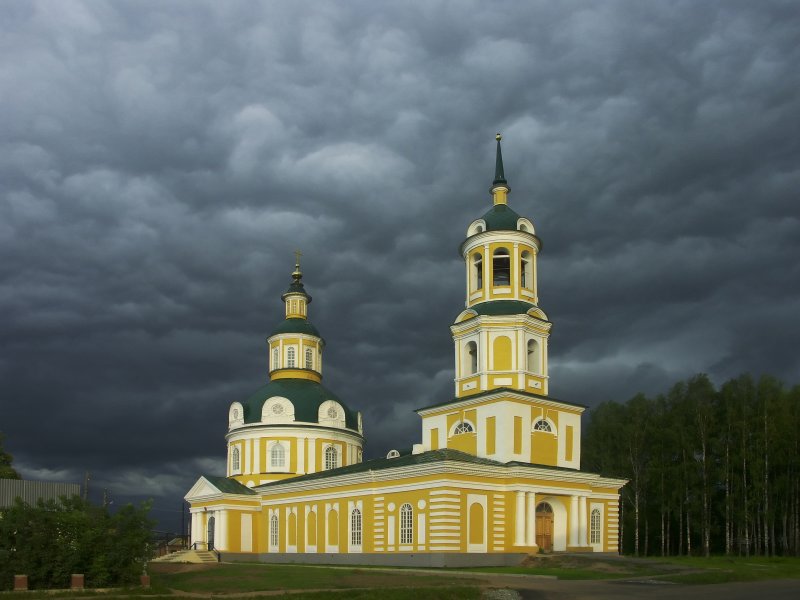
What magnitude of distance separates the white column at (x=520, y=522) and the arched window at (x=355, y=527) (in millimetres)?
9047

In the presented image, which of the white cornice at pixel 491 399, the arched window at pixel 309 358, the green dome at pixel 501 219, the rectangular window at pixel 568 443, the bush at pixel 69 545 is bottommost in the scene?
the bush at pixel 69 545

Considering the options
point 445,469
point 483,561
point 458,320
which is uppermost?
point 458,320

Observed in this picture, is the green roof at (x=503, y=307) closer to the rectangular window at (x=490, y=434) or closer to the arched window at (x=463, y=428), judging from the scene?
the rectangular window at (x=490, y=434)

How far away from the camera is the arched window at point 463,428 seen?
4758cm

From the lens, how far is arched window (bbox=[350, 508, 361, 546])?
156 ft

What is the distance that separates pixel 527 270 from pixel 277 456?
24976 mm

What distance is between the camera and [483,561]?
138ft

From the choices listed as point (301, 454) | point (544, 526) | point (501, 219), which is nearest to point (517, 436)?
point (544, 526)

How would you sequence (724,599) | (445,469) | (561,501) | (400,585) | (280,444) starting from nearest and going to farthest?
1. (724,599)
2. (400,585)
3. (445,469)
4. (561,501)
5. (280,444)

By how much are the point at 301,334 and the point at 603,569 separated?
1466 inches

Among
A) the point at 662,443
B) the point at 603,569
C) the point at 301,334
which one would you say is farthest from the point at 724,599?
the point at 301,334

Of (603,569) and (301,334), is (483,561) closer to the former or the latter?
(603,569)

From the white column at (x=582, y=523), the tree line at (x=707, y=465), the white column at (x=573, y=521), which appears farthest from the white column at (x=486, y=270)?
the tree line at (x=707, y=465)

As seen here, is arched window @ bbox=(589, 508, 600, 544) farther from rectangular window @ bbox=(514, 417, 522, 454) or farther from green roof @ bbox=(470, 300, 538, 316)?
green roof @ bbox=(470, 300, 538, 316)
